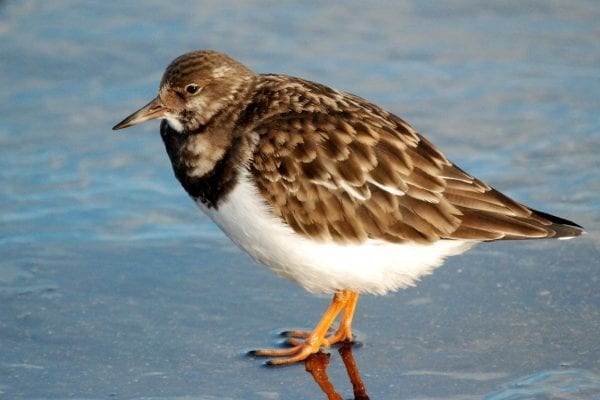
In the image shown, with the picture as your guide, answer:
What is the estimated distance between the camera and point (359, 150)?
5.21 meters

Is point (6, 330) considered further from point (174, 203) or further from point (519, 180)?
point (519, 180)

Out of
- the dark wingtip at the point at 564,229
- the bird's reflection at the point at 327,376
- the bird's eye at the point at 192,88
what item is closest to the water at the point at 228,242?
the bird's reflection at the point at 327,376

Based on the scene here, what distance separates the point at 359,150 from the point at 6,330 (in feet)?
5.87

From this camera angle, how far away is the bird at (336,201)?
5148mm

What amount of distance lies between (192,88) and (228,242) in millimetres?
1152

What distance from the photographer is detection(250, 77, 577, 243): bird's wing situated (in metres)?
5.16

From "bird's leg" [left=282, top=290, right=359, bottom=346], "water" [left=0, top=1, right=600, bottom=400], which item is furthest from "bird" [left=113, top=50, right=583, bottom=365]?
"water" [left=0, top=1, right=600, bottom=400]

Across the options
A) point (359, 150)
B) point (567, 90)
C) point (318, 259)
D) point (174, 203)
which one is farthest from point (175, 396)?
point (567, 90)

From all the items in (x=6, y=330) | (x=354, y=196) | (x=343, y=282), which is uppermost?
(x=354, y=196)

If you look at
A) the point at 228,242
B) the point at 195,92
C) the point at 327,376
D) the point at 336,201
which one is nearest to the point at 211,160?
the point at 195,92

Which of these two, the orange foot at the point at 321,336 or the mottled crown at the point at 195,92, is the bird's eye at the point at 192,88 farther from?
the orange foot at the point at 321,336

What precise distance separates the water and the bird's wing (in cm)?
52

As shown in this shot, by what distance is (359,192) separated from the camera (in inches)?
205

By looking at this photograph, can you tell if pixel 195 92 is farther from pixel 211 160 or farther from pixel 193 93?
pixel 211 160
